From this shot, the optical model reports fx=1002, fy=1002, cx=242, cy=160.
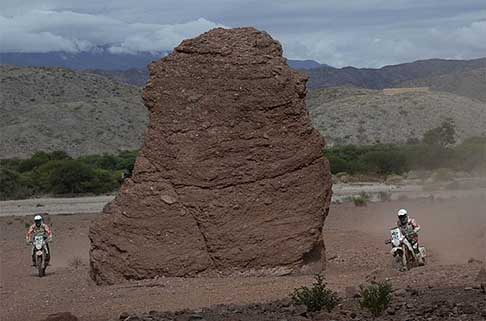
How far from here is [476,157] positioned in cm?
5528

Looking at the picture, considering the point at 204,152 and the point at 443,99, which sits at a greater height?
the point at 443,99

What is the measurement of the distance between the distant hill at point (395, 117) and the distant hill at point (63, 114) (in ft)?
53.6

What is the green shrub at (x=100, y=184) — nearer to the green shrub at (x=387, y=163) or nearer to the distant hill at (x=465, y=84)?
the green shrub at (x=387, y=163)

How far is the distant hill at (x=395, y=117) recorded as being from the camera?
81000mm

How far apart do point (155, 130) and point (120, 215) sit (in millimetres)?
1621

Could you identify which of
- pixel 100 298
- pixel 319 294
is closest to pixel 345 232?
pixel 100 298

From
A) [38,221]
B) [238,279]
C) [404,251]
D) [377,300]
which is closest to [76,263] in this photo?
[38,221]

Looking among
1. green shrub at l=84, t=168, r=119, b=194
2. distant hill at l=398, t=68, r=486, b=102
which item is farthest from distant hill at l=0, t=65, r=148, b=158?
distant hill at l=398, t=68, r=486, b=102

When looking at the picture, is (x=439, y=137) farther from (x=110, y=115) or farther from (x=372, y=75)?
(x=372, y=75)

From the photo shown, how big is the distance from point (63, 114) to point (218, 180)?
6574 centimetres

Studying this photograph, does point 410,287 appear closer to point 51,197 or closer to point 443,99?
point 51,197

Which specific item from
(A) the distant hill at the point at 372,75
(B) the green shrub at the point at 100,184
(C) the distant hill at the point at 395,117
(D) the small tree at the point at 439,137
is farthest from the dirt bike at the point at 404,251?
(A) the distant hill at the point at 372,75

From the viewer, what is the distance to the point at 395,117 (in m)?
85.0

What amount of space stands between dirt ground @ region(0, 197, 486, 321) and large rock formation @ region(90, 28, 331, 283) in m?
0.52
